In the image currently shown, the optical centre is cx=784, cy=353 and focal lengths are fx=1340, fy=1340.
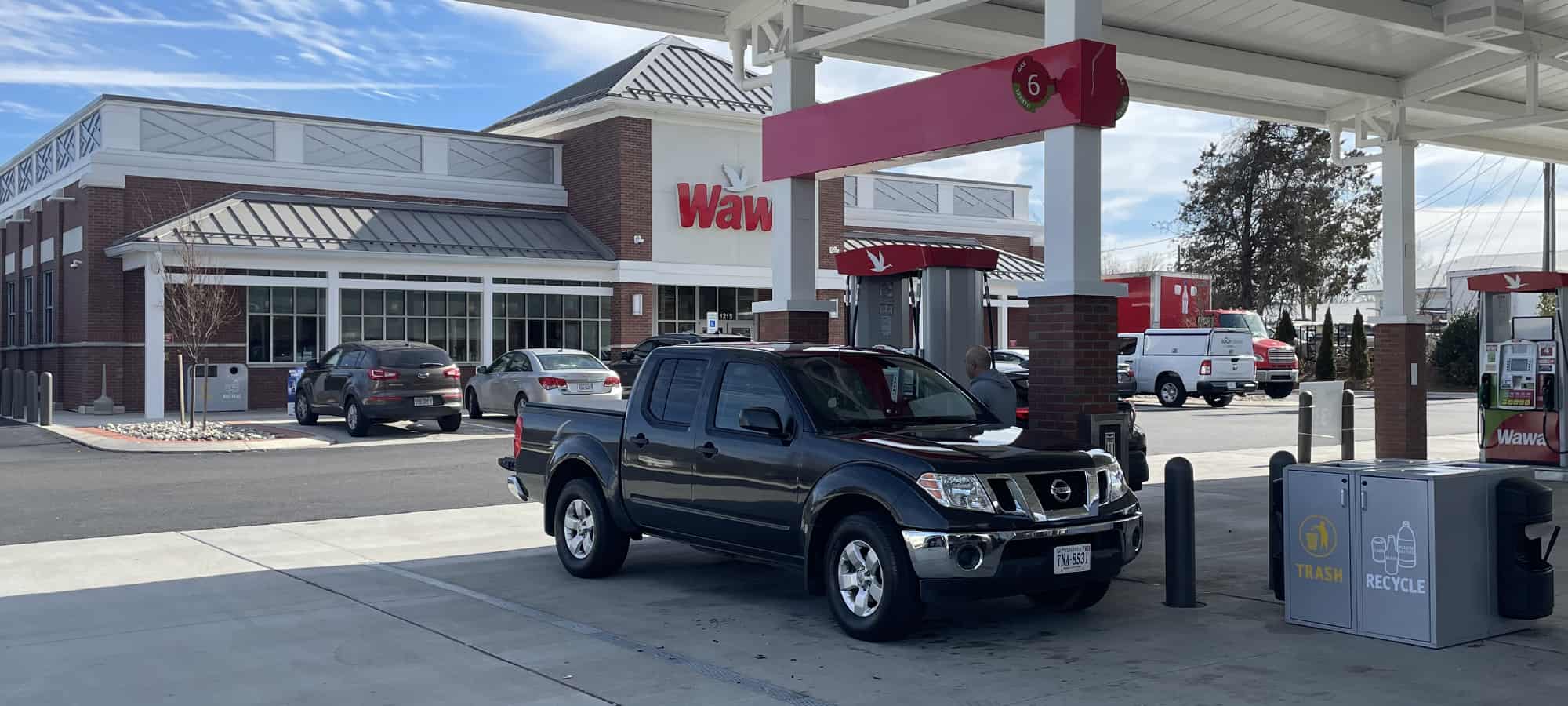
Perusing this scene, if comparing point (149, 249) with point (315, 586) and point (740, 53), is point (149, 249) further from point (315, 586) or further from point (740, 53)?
point (315, 586)

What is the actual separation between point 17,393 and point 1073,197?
24.6m

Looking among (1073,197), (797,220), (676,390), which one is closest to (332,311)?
(797,220)

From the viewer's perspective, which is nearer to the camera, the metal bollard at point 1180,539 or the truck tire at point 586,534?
the metal bollard at point 1180,539

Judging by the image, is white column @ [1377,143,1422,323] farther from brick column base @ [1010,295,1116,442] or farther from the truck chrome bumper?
the truck chrome bumper

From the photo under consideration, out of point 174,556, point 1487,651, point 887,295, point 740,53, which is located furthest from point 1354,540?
point 740,53

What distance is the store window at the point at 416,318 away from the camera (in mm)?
Answer: 31312

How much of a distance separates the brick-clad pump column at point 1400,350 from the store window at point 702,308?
20.4 m

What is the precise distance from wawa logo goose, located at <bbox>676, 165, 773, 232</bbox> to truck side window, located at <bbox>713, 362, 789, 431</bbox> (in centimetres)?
2687

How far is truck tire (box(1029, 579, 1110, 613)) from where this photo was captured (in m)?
8.39

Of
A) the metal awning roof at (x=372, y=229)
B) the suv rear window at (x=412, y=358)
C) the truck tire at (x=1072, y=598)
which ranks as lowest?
the truck tire at (x=1072, y=598)

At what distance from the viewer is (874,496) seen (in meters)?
7.57

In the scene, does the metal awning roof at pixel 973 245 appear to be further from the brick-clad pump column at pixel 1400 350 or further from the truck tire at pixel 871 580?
the truck tire at pixel 871 580

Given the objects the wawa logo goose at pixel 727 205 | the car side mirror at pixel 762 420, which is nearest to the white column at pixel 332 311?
the wawa logo goose at pixel 727 205

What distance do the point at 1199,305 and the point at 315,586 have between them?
123ft
